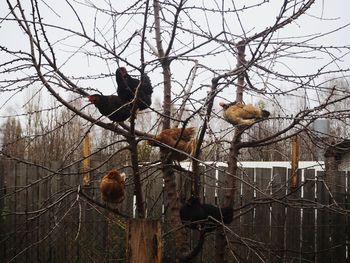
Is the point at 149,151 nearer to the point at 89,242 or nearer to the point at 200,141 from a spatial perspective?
the point at 89,242

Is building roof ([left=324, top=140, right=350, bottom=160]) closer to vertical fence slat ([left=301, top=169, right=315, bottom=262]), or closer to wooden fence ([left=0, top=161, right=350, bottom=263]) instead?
wooden fence ([left=0, top=161, right=350, bottom=263])

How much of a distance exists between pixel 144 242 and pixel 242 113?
1441 mm

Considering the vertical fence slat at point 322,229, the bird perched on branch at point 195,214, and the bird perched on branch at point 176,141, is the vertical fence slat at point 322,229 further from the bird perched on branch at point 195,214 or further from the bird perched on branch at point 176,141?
the bird perched on branch at point 176,141

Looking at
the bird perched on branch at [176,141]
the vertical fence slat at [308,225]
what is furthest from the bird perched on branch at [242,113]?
the vertical fence slat at [308,225]

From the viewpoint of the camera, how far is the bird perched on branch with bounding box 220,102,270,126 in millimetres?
3168

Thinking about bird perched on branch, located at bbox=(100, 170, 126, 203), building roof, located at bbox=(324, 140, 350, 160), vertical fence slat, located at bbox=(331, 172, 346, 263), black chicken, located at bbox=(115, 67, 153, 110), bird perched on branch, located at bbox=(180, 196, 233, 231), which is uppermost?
black chicken, located at bbox=(115, 67, 153, 110)

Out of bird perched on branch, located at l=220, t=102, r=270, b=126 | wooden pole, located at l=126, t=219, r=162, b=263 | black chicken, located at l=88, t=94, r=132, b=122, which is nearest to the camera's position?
wooden pole, located at l=126, t=219, r=162, b=263

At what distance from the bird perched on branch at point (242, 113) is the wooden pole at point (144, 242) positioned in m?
1.32

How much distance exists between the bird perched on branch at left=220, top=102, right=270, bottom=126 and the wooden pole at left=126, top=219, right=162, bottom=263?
132 cm

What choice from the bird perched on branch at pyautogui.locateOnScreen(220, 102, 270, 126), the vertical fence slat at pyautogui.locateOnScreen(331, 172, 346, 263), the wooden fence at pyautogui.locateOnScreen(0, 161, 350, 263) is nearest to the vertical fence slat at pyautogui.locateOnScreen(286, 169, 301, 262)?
the wooden fence at pyautogui.locateOnScreen(0, 161, 350, 263)

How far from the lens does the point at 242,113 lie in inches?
125

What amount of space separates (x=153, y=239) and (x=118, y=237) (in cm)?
348

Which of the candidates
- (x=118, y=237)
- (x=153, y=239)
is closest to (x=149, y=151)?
(x=118, y=237)

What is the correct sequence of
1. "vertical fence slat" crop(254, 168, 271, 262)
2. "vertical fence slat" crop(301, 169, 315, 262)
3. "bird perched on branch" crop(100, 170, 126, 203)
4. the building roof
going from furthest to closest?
"vertical fence slat" crop(301, 169, 315, 262), "vertical fence slat" crop(254, 168, 271, 262), the building roof, "bird perched on branch" crop(100, 170, 126, 203)
